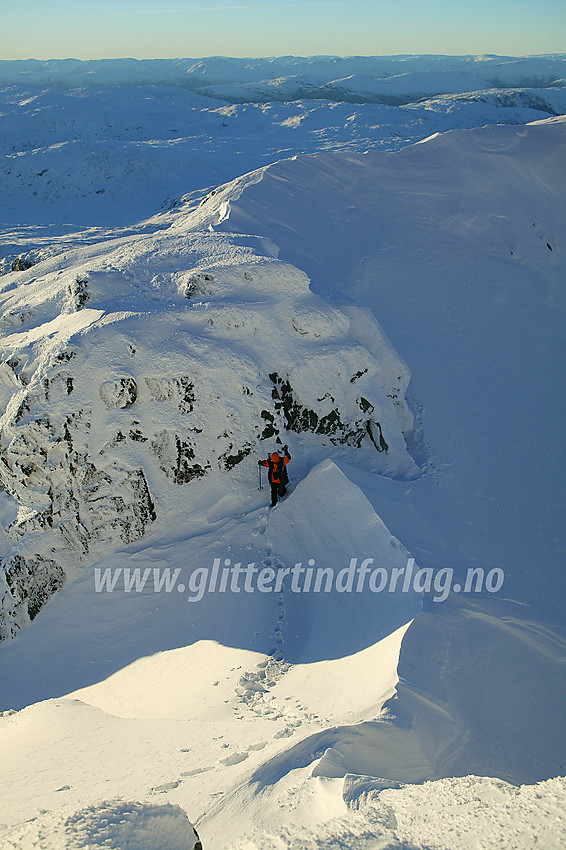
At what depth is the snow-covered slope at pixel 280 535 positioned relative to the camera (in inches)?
155

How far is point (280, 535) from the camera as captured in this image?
8180 millimetres

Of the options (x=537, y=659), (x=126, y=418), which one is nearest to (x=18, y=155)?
(x=126, y=418)

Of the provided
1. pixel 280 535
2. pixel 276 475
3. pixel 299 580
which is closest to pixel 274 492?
pixel 276 475

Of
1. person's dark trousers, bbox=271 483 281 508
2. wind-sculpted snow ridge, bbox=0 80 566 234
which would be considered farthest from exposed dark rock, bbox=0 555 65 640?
wind-sculpted snow ridge, bbox=0 80 566 234

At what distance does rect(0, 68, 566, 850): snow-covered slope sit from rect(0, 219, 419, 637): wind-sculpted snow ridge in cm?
4

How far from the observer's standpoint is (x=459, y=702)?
16.3 feet

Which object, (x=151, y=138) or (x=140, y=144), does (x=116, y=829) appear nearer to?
(x=140, y=144)

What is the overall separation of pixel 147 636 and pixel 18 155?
44.3 m

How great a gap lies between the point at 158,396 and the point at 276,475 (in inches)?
87.9

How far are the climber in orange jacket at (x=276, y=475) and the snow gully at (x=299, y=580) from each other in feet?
3.88

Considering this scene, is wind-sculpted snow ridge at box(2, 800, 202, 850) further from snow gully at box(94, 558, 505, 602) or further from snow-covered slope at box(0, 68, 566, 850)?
snow gully at box(94, 558, 505, 602)

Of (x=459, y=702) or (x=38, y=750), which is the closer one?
(x=459, y=702)

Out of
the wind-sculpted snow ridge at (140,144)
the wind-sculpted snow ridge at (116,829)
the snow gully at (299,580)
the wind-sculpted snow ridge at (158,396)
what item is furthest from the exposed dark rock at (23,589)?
the wind-sculpted snow ridge at (140,144)

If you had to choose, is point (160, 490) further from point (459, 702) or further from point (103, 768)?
point (459, 702)
